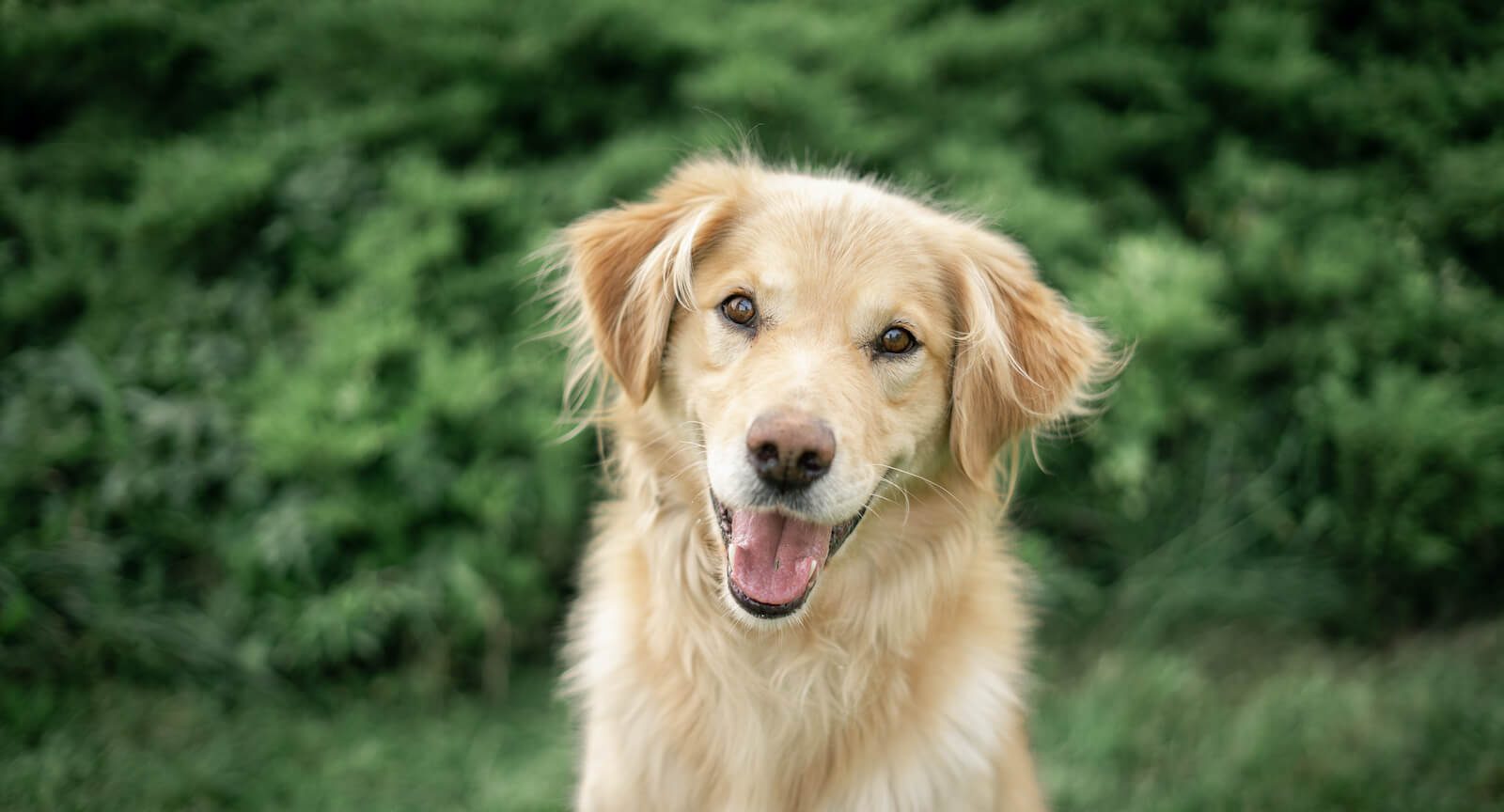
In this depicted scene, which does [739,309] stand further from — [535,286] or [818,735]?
[535,286]

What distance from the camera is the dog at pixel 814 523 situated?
94.7 inches

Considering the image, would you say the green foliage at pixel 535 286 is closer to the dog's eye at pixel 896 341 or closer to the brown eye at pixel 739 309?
the brown eye at pixel 739 309

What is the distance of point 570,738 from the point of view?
3809 millimetres

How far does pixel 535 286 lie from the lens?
14.2ft

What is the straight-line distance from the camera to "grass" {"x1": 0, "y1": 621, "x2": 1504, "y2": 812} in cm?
341

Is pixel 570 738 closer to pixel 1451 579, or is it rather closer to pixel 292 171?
pixel 292 171

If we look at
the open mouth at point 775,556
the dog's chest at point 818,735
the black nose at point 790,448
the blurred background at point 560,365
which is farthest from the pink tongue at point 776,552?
the blurred background at point 560,365

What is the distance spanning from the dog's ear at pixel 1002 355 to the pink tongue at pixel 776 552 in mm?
509

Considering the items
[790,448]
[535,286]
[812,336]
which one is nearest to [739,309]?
[812,336]

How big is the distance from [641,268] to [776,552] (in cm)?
86

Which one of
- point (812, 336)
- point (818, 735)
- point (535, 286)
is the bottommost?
point (818, 735)

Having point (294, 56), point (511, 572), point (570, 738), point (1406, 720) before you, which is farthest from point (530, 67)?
point (1406, 720)

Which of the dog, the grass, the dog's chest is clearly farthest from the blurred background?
the dog's chest

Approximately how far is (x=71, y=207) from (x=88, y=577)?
5.84 feet
